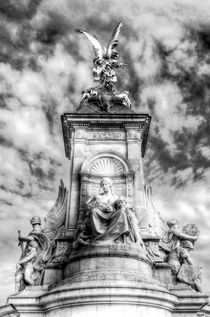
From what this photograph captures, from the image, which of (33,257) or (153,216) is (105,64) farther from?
(33,257)

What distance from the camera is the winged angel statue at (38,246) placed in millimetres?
13641

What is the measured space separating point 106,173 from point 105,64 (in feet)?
→ 23.8

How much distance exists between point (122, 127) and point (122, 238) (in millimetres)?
6096

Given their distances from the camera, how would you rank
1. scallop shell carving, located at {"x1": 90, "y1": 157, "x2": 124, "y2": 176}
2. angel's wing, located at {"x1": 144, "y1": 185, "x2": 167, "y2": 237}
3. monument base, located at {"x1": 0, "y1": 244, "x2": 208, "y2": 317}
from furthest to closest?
scallop shell carving, located at {"x1": 90, "y1": 157, "x2": 124, "y2": 176}
angel's wing, located at {"x1": 144, "y1": 185, "x2": 167, "y2": 237}
monument base, located at {"x1": 0, "y1": 244, "x2": 208, "y2": 317}

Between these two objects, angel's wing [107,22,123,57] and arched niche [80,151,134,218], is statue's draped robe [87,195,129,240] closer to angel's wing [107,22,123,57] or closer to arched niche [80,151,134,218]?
arched niche [80,151,134,218]

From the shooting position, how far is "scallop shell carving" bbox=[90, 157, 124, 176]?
51.6 feet

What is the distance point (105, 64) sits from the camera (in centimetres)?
2028

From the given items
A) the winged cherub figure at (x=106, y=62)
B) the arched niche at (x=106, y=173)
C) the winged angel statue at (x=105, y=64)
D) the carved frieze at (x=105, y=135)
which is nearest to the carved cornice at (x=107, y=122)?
the carved frieze at (x=105, y=135)

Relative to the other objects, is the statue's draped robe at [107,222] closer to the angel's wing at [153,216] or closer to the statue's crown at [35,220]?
the angel's wing at [153,216]

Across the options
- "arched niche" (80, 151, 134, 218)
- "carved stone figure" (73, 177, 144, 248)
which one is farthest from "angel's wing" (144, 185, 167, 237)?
"carved stone figure" (73, 177, 144, 248)

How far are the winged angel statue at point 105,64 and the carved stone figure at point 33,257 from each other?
769cm

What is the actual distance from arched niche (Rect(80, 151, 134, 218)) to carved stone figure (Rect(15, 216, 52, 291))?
200 centimetres

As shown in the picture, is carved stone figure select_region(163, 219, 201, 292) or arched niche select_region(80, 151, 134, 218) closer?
carved stone figure select_region(163, 219, 201, 292)

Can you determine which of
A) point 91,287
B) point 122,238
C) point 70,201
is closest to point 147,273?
point 122,238
